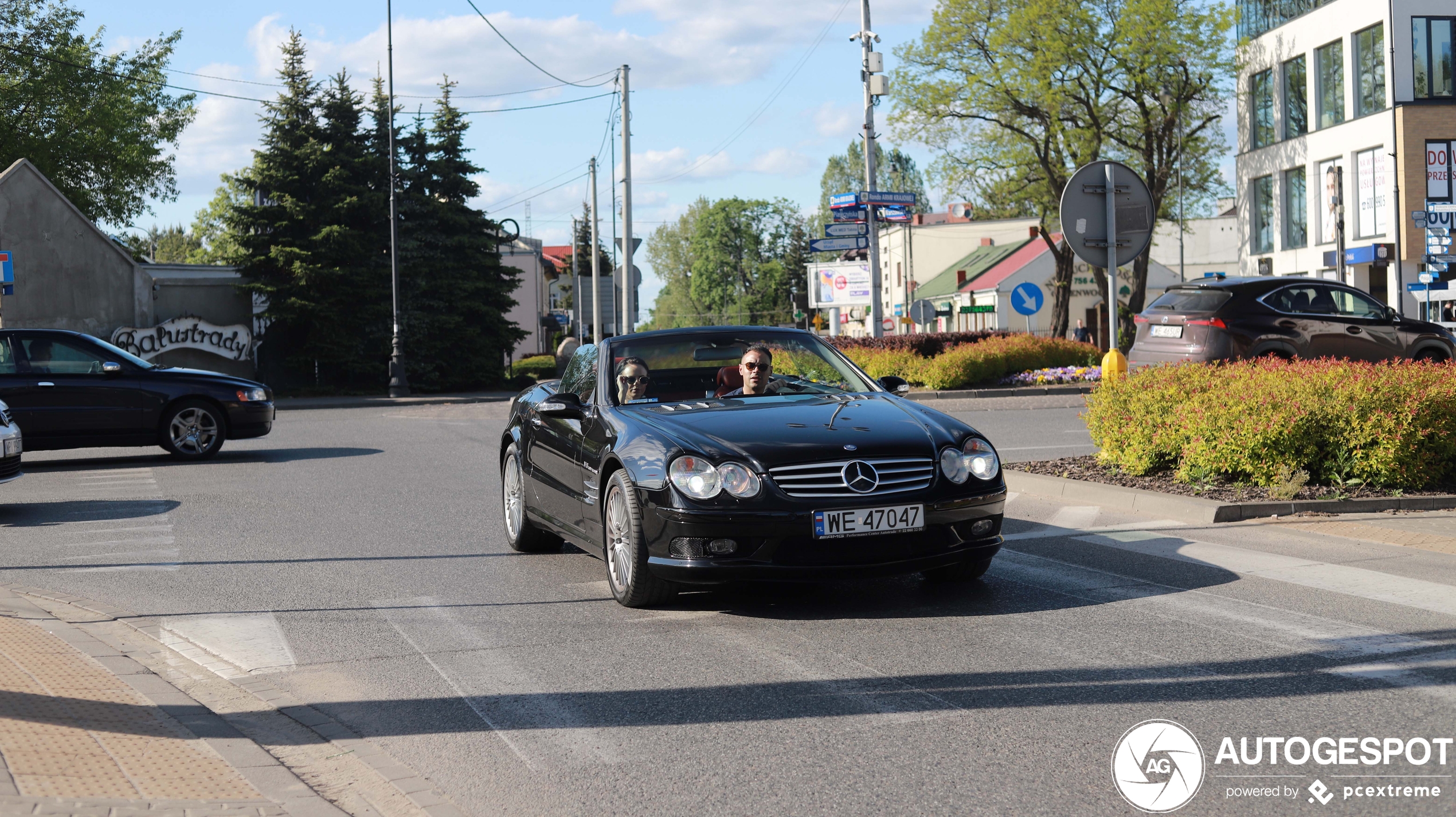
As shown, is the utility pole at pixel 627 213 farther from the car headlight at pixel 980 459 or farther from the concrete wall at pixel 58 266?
the car headlight at pixel 980 459

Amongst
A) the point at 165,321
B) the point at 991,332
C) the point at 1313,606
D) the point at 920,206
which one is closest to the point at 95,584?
the point at 1313,606

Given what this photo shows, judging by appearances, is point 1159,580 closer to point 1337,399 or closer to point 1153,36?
point 1337,399

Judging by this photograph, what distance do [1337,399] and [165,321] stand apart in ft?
121

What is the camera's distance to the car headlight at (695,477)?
641 cm

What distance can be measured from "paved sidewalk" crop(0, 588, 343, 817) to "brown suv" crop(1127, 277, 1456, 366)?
15.4 metres

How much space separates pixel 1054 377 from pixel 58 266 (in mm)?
28119

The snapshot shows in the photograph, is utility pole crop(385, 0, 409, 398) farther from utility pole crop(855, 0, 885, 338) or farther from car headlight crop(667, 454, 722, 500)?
car headlight crop(667, 454, 722, 500)

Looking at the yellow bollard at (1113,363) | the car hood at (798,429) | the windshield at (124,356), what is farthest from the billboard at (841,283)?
the car hood at (798,429)

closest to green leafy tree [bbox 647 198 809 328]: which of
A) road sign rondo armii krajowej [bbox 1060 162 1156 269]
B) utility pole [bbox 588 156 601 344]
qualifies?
utility pole [bbox 588 156 601 344]

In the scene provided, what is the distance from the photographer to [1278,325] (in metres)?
18.5

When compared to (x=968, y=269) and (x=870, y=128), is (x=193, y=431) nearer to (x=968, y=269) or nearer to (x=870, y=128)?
(x=870, y=128)

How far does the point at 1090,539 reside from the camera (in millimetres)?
8875

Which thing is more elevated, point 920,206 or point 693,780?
point 920,206

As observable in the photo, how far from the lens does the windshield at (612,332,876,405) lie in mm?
7945
